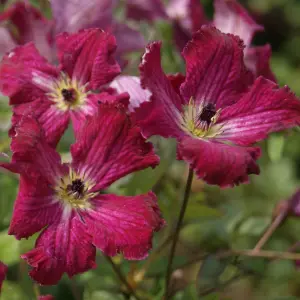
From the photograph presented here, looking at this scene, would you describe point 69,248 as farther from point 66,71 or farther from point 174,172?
point 174,172

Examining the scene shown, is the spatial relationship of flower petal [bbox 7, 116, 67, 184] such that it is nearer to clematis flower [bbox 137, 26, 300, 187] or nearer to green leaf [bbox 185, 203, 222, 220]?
clematis flower [bbox 137, 26, 300, 187]

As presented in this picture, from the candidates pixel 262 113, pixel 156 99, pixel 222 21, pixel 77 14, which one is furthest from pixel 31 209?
pixel 222 21

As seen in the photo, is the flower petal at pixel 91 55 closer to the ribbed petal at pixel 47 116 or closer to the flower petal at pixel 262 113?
the ribbed petal at pixel 47 116

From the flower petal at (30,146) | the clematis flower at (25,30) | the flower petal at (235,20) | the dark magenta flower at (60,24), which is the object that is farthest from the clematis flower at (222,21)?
the flower petal at (30,146)

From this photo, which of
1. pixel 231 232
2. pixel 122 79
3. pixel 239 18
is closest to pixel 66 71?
pixel 122 79

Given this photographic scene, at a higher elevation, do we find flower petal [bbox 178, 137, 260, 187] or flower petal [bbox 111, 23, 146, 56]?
flower petal [bbox 111, 23, 146, 56]

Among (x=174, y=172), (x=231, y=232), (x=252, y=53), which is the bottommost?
(x=231, y=232)

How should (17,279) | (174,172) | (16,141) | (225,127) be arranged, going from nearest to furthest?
(16,141) < (225,127) < (17,279) < (174,172)

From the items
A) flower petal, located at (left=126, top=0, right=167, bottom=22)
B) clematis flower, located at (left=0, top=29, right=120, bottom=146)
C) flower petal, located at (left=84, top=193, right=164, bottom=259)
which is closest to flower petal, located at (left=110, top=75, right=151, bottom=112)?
clematis flower, located at (left=0, top=29, right=120, bottom=146)
